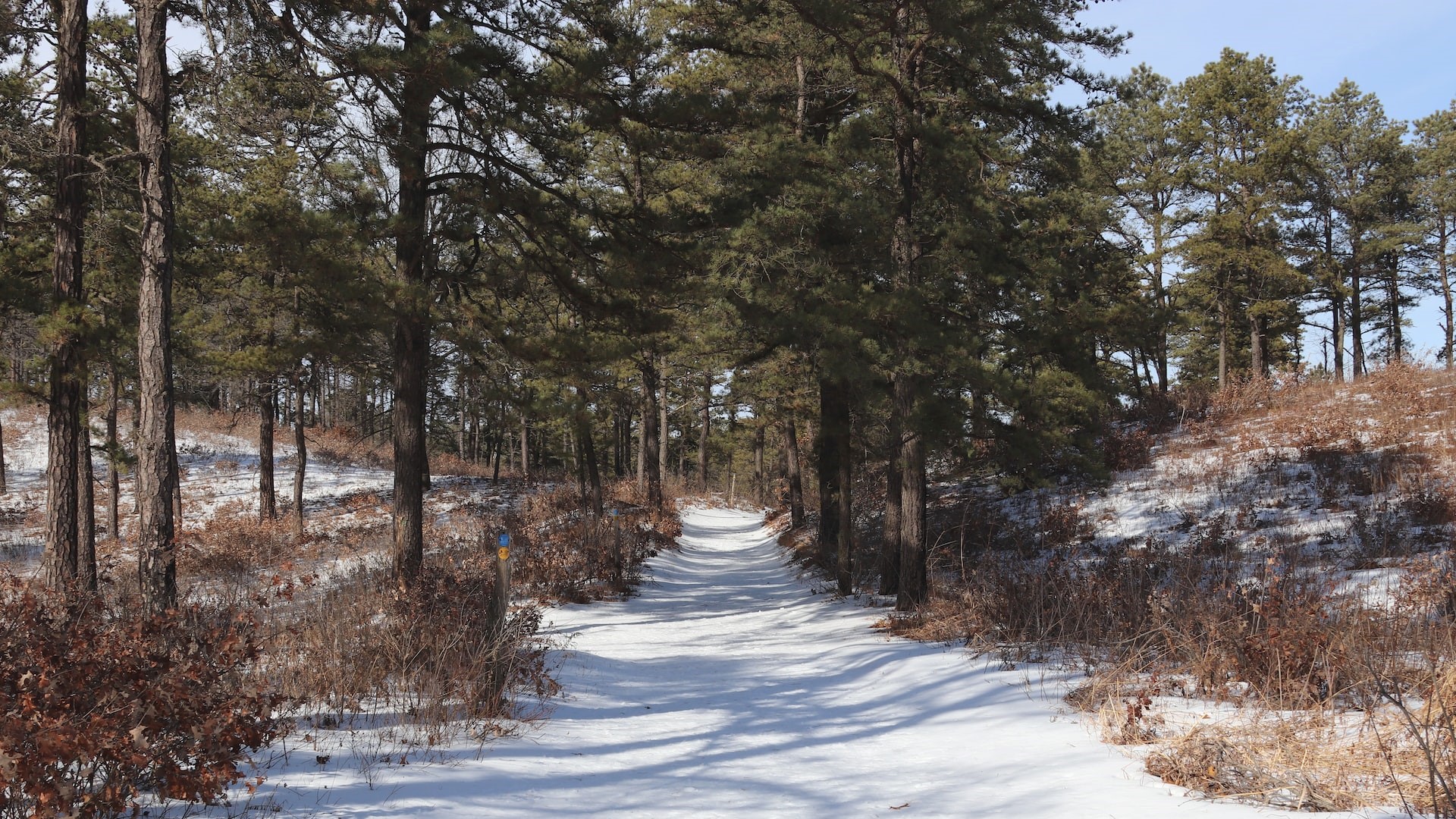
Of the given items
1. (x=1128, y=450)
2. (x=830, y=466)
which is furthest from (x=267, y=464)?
(x=1128, y=450)

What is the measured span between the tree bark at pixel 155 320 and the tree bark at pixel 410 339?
7.67 feet

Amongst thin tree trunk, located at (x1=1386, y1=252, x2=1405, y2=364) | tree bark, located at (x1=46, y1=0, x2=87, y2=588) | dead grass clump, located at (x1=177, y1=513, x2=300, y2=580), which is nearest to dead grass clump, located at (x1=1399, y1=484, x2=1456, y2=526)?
dead grass clump, located at (x1=177, y1=513, x2=300, y2=580)

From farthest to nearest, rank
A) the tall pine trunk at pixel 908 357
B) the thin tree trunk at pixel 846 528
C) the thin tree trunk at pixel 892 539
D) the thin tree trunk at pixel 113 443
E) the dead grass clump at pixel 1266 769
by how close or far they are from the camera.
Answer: the thin tree trunk at pixel 113 443, the thin tree trunk at pixel 846 528, the thin tree trunk at pixel 892 539, the tall pine trunk at pixel 908 357, the dead grass clump at pixel 1266 769

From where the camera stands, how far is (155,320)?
730cm

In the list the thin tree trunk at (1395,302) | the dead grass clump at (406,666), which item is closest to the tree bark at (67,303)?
the dead grass clump at (406,666)

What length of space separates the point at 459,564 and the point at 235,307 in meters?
12.3

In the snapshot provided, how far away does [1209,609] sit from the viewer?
7012mm

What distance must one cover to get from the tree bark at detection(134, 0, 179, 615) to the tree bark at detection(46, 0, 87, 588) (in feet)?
11.5

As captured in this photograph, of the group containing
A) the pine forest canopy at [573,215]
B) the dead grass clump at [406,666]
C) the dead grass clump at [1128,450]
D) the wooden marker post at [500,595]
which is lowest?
the dead grass clump at [406,666]

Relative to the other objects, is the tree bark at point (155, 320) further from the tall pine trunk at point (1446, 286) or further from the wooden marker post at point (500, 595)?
the tall pine trunk at point (1446, 286)

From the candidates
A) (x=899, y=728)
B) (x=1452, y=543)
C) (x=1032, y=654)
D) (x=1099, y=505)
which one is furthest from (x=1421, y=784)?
(x=1099, y=505)

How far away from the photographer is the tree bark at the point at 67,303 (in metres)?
10.2

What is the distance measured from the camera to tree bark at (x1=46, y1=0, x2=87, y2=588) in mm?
10250

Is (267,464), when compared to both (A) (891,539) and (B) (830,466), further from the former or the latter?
(A) (891,539)
